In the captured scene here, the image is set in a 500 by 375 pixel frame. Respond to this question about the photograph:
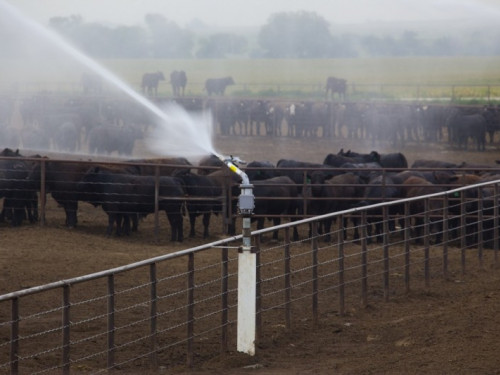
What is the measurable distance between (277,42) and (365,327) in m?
85.7

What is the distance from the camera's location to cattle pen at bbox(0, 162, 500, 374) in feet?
26.2

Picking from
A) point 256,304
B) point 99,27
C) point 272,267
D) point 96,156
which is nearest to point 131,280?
point 272,267

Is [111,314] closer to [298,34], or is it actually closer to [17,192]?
[17,192]

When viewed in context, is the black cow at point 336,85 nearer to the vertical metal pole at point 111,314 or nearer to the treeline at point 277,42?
the treeline at point 277,42

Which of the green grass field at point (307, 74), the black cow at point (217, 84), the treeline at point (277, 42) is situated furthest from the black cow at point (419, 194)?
the treeline at point (277, 42)

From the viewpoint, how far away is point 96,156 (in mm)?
35781

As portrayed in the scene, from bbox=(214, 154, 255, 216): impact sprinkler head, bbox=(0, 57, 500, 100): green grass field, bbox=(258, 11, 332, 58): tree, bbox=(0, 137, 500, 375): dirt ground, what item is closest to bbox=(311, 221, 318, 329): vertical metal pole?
bbox=(0, 137, 500, 375): dirt ground

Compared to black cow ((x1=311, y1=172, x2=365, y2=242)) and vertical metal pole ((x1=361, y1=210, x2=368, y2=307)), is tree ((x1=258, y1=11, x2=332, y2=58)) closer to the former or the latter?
black cow ((x1=311, y1=172, x2=365, y2=242))

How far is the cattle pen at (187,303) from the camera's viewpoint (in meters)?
7.99

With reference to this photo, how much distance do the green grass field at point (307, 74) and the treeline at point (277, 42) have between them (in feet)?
3.87

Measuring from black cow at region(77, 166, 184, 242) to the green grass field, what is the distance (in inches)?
1650

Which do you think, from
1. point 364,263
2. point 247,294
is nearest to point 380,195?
point 364,263

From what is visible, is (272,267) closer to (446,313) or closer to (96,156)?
(446,313)

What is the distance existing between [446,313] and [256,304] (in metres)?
2.12
